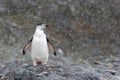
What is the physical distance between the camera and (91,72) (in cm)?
1275

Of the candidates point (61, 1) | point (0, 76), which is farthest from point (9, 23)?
point (0, 76)

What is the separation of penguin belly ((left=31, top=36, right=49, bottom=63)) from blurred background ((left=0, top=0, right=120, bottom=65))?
4891mm

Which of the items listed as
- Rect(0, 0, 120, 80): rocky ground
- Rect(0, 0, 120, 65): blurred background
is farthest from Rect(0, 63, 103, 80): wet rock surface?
Rect(0, 0, 120, 65): blurred background

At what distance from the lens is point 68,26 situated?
844 inches

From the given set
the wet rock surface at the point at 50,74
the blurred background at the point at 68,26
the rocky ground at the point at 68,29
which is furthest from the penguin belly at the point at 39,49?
the blurred background at the point at 68,26

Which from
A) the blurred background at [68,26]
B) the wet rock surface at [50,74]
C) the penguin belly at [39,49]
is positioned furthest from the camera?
the blurred background at [68,26]

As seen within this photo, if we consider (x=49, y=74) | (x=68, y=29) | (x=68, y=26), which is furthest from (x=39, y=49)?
(x=68, y=26)

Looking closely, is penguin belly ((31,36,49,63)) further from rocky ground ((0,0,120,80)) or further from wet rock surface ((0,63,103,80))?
rocky ground ((0,0,120,80))

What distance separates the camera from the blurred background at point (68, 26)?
63.7ft

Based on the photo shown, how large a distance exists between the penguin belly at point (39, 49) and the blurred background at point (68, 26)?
4891 mm

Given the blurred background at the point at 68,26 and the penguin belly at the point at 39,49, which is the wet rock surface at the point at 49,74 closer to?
the penguin belly at the point at 39,49

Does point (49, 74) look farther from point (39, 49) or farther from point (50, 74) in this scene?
point (39, 49)

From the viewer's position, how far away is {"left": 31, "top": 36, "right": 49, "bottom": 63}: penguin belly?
13094 millimetres

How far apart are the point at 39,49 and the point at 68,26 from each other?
837cm
